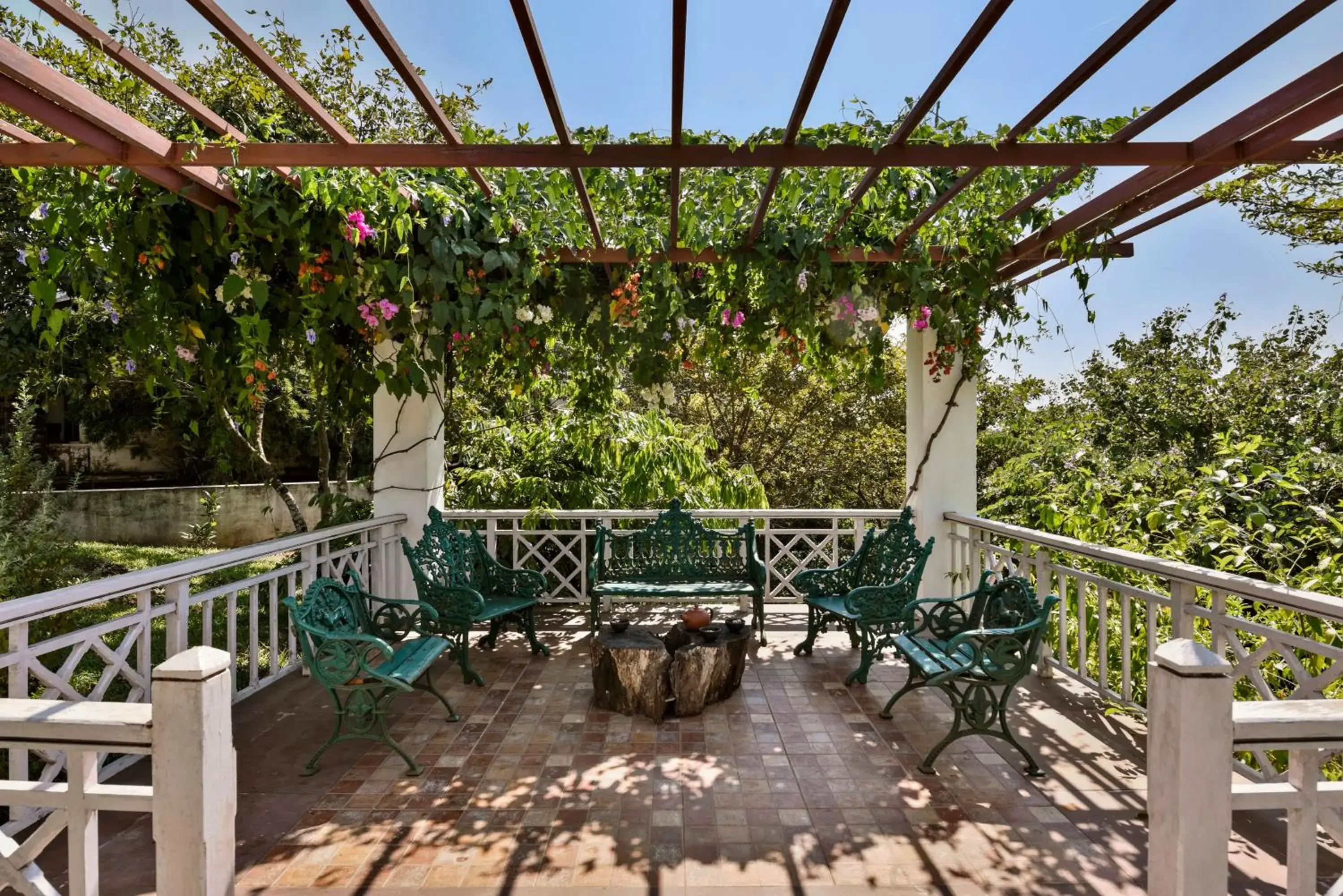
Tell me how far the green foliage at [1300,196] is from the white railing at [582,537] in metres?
2.75

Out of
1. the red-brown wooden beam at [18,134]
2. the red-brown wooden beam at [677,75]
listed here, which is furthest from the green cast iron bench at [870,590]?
the red-brown wooden beam at [18,134]

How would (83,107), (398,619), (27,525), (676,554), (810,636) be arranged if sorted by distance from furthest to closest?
1. (27,525)
2. (676,554)
3. (810,636)
4. (398,619)
5. (83,107)

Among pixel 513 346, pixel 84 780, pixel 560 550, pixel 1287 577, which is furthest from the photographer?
pixel 560 550

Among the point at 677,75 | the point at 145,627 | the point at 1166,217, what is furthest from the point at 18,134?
the point at 1166,217

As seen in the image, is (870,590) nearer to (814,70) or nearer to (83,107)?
(814,70)

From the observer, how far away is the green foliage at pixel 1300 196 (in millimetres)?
2652

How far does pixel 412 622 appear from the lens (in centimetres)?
344

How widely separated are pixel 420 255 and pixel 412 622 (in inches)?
70.0

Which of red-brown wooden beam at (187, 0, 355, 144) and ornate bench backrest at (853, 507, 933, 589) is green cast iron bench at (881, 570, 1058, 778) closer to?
ornate bench backrest at (853, 507, 933, 589)

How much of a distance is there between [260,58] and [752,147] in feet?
4.94

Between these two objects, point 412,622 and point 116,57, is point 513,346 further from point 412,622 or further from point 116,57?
point 116,57

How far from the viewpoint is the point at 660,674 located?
329 centimetres

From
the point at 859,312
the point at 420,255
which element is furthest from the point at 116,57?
the point at 859,312

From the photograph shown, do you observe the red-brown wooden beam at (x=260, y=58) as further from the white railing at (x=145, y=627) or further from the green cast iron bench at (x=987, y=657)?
the green cast iron bench at (x=987, y=657)
